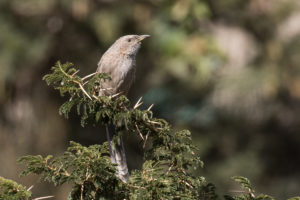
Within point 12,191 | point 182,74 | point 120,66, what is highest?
point 182,74

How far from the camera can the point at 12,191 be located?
7.54ft

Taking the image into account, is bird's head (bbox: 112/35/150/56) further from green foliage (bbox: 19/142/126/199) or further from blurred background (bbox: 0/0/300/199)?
green foliage (bbox: 19/142/126/199)

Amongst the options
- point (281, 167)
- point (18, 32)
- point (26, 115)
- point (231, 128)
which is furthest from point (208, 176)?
point (18, 32)

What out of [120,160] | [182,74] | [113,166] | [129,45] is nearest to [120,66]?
[129,45]

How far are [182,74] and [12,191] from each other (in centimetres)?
588

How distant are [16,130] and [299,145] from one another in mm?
4799

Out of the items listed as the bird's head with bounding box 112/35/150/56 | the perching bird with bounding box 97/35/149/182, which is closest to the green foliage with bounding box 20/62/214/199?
the perching bird with bounding box 97/35/149/182

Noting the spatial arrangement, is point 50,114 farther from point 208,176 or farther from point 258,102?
point 258,102

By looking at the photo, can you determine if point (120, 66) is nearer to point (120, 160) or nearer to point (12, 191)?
point (120, 160)

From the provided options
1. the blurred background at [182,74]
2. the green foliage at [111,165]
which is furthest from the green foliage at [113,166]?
the blurred background at [182,74]

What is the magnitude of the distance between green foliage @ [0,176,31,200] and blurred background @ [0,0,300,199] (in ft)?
15.3

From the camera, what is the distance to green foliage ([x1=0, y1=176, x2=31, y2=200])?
226cm

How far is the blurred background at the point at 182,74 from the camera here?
736cm

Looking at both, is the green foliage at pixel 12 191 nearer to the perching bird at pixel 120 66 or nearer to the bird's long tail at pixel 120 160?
the bird's long tail at pixel 120 160
